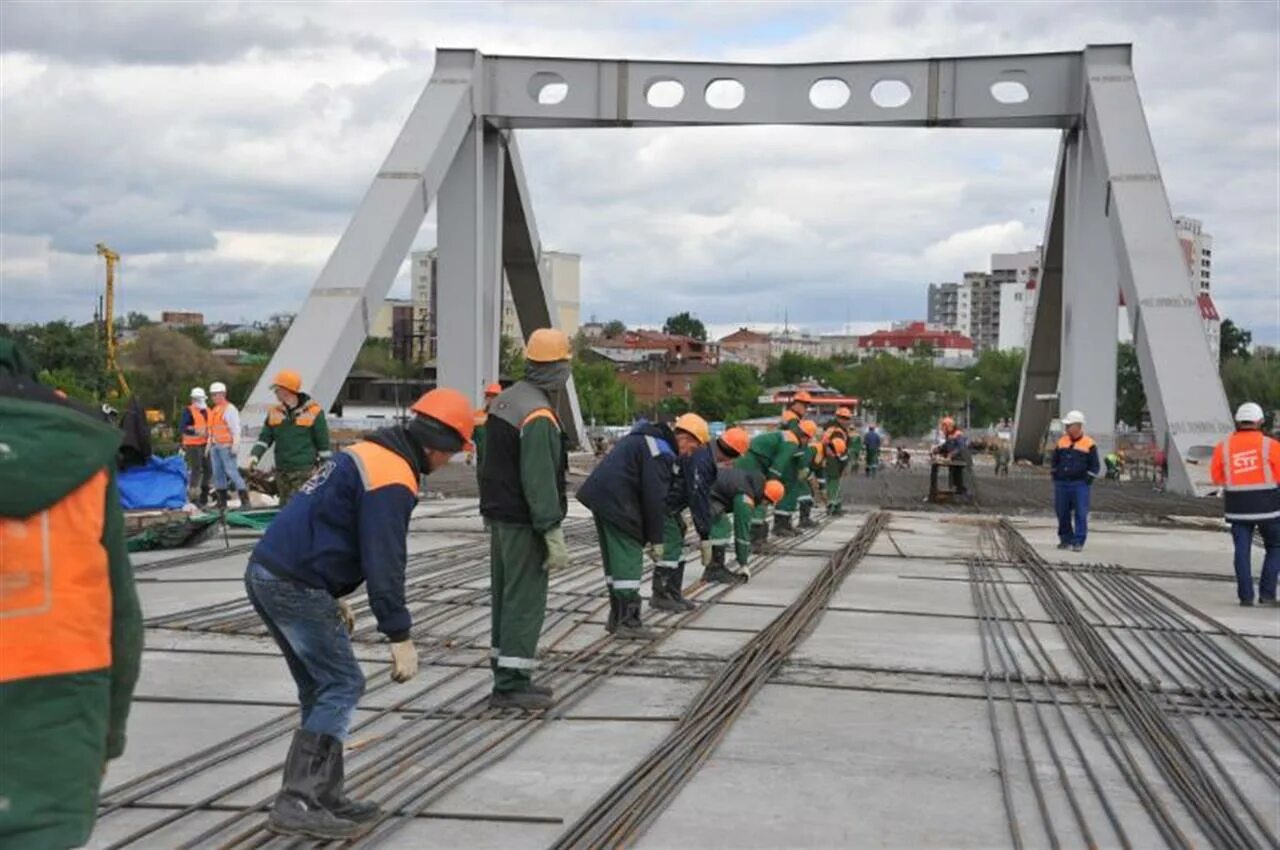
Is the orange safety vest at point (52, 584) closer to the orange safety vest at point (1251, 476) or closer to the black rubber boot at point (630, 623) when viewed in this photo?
the black rubber boot at point (630, 623)

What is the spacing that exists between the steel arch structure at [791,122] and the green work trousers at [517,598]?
47.9 ft

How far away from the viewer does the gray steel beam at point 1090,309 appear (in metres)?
28.6

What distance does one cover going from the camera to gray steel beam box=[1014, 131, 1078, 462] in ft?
110

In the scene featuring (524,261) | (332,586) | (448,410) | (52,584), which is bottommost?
(332,586)

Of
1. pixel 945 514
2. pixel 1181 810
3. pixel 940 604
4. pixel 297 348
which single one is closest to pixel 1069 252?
pixel 945 514

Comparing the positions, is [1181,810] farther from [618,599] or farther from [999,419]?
[999,419]

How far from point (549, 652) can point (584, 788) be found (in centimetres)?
319

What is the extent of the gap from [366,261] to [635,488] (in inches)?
600

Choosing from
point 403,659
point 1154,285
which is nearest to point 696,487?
point 403,659

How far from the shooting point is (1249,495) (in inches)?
484

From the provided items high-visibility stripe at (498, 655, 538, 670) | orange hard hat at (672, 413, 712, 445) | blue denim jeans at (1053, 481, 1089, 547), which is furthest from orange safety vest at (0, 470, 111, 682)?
blue denim jeans at (1053, 481, 1089, 547)

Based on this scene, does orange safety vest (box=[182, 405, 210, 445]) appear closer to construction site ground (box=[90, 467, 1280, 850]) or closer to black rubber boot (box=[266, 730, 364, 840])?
construction site ground (box=[90, 467, 1280, 850])

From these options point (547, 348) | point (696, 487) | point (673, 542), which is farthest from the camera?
point (696, 487)

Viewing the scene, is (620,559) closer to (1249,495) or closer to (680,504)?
(680,504)
